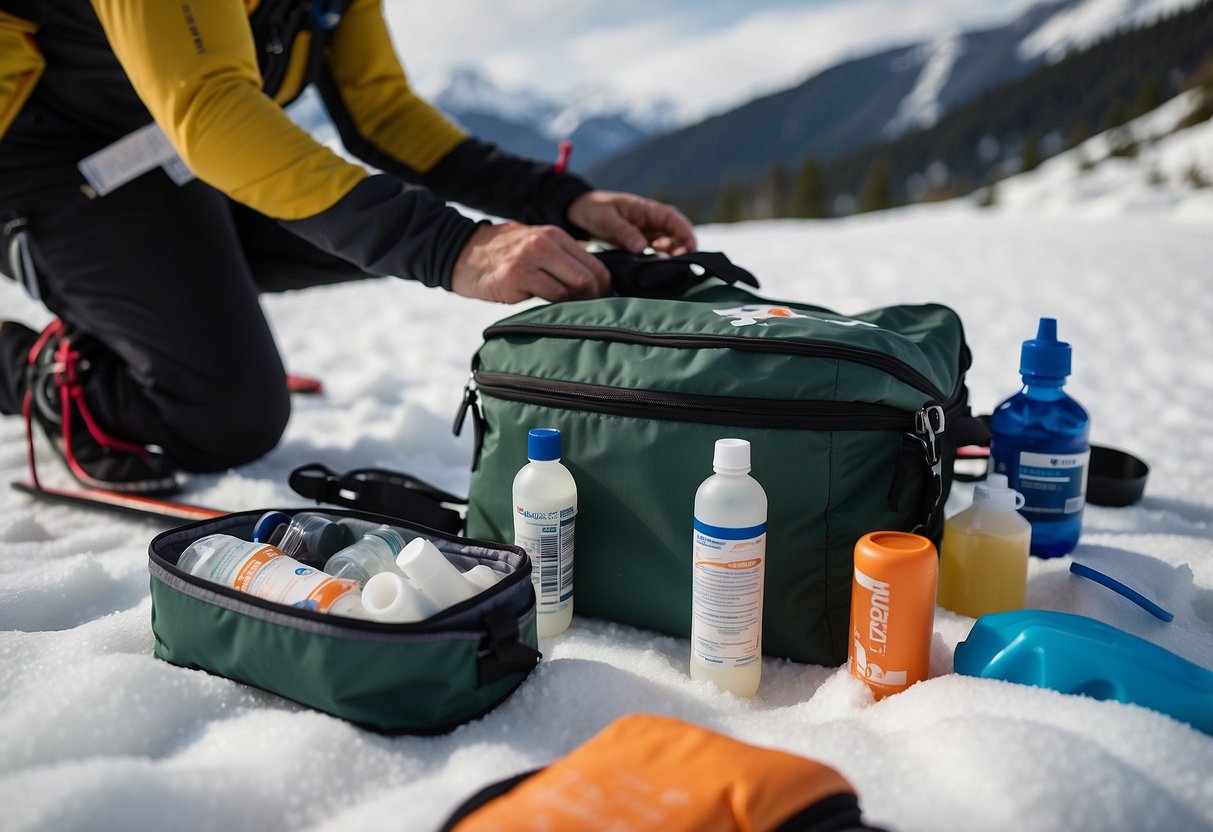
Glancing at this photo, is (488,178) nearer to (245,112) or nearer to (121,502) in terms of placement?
(245,112)

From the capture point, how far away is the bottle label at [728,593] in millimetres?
1247

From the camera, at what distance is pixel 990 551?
1.48m

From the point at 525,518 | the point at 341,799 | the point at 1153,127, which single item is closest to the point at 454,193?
the point at 525,518

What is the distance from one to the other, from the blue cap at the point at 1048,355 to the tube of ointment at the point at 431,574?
119cm

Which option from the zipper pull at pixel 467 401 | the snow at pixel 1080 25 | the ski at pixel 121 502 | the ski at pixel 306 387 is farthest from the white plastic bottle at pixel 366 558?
the snow at pixel 1080 25

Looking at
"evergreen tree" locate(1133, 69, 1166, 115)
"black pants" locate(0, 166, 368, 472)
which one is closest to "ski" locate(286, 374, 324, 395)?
"black pants" locate(0, 166, 368, 472)

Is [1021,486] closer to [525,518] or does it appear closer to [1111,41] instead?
[525,518]

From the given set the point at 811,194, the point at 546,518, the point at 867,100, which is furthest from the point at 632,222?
the point at 867,100

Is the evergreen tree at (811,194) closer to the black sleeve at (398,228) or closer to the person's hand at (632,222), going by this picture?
the person's hand at (632,222)

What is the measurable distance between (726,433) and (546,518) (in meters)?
0.33

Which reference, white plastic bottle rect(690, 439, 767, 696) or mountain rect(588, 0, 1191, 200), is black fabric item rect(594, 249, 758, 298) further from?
mountain rect(588, 0, 1191, 200)

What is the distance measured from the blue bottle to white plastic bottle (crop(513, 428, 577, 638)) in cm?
88

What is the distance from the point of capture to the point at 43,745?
107 cm

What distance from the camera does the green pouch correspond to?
1125 millimetres
